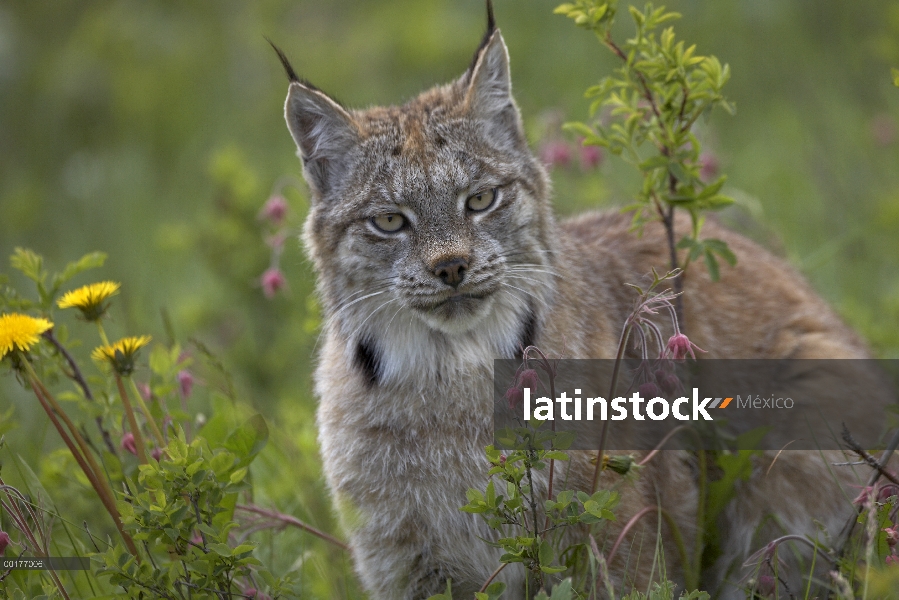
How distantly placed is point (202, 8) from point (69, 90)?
198cm

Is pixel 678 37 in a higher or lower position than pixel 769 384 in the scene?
higher

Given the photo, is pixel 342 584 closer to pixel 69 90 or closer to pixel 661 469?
pixel 661 469

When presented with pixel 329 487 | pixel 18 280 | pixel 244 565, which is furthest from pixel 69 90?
pixel 244 565

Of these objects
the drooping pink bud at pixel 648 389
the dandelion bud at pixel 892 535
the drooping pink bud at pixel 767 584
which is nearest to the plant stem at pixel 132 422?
the drooping pink bud at pixel 648 389

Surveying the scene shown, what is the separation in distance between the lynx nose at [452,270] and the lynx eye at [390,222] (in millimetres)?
333

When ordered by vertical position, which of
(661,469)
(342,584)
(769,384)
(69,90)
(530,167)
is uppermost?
(69,90)

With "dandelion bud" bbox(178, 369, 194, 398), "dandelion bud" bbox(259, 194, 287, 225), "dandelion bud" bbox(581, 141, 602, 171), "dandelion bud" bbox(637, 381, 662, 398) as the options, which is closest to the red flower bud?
"dandelion bud" bbox(581, 141, 602, 171)

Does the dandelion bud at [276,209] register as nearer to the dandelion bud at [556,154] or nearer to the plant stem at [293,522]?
the plant stem at [293,522]

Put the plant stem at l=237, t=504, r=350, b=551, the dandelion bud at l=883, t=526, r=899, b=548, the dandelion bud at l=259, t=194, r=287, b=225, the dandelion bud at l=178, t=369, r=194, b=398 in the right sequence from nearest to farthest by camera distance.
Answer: the dandelion bud at l=883, t=526, r=899, b=548, the plant stem at l=237, t=504, r=350, b=551, the dandelion bud at l=178, t=369, r=194, b=398, the dandelion bud at l=259, t=194, r=287, b=225

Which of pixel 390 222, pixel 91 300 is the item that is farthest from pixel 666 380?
pixel 91 300

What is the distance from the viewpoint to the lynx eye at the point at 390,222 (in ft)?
13.3

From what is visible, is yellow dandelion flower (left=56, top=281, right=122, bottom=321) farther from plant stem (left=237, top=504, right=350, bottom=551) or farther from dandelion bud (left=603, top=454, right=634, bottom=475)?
dandelion bud (left=603, top=454, right=634, bottom=475)

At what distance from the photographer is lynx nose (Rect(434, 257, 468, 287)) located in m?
3.80

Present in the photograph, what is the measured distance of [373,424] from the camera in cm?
416
